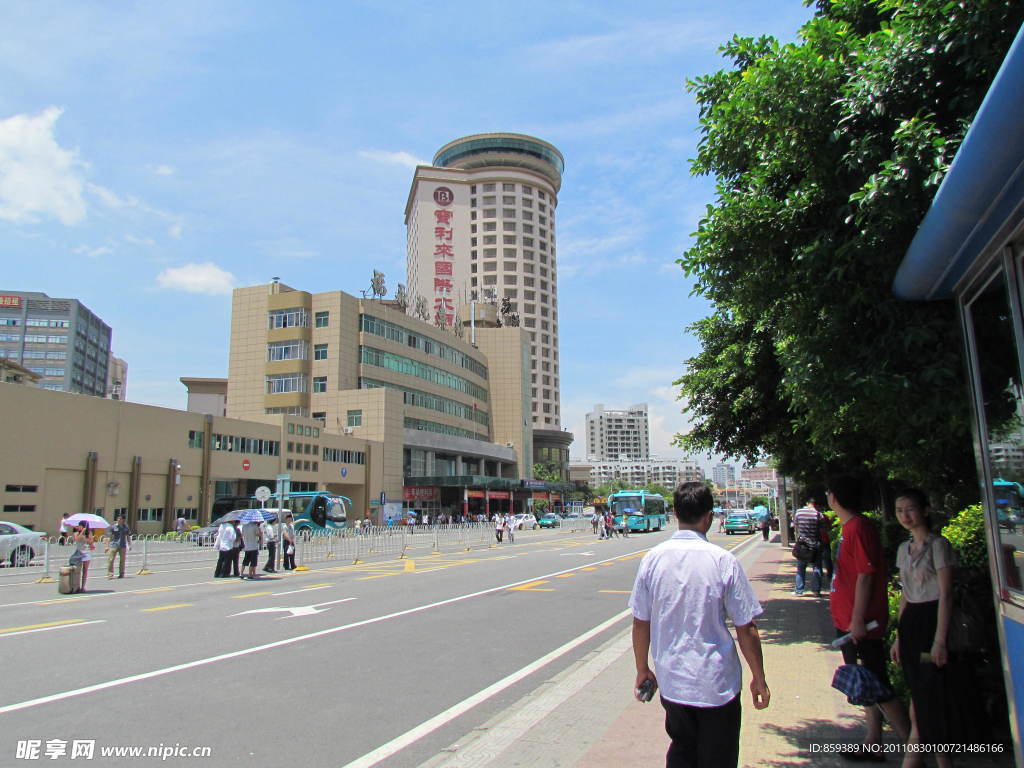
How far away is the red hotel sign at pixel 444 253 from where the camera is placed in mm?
113625

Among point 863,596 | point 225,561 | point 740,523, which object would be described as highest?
point 863,596

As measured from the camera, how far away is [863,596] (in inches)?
176

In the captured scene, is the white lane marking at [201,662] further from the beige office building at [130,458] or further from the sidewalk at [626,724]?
the beige office building at [130,458]

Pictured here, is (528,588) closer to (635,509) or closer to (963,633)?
(963,633)

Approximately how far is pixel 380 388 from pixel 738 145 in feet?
201

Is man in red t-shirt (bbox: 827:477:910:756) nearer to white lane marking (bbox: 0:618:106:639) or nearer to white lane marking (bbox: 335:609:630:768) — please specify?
white lane marking (bbox: 335:609:630:768)

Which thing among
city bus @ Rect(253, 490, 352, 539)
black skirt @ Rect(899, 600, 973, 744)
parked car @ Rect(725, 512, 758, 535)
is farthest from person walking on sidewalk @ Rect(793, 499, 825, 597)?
city bus @ Rect(253, 490, 352, 539)

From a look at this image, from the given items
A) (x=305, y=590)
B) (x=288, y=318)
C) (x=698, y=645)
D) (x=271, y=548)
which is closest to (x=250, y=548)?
(x=271, y=548)

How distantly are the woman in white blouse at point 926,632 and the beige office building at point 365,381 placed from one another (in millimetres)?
55755

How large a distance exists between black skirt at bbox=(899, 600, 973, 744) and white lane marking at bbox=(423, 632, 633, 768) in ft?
9.02

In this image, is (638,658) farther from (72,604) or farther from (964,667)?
(72,604)

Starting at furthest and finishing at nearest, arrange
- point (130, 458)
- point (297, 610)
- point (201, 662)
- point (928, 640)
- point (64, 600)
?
point (130, 458)
point (64, 600)
point (297, 610)
point (201, 662)
point (928, 640)

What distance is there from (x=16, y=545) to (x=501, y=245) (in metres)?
108

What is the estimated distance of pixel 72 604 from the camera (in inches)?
523
